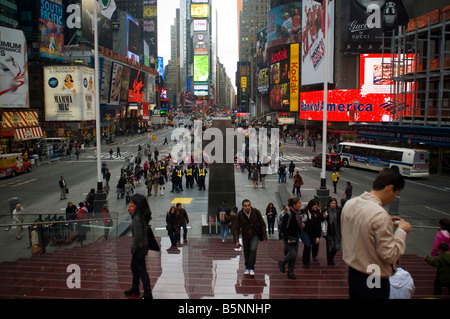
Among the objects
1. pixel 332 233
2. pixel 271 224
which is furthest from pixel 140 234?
pixel 271 224

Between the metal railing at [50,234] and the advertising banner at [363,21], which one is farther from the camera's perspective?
the advertising banner at [363,21]

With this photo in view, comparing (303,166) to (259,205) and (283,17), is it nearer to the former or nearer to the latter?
(259,205)

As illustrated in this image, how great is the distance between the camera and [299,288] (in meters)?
6.94

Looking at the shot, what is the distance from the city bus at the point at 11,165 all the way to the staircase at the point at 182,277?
82.6 feet

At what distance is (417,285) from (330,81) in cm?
6747

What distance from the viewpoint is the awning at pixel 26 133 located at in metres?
43.5

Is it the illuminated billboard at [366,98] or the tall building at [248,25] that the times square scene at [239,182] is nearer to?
the illuminated billboard at [366,98]

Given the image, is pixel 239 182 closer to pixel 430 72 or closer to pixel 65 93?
pixel 430 72

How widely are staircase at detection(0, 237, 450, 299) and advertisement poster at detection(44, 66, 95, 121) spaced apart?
53.5 m

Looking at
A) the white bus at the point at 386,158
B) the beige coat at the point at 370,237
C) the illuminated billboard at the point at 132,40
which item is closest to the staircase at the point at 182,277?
the beige coat at the point at 370,237

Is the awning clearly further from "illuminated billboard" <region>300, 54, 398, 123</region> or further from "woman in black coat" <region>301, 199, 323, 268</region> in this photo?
"illuminated billboard" <region>300, 54, 398, 123</region>

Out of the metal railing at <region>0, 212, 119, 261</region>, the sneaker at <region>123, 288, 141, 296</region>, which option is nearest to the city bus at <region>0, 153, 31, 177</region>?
the metal railing at <region>0, 212, 119, 261</region>

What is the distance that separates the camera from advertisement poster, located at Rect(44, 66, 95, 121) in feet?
192
